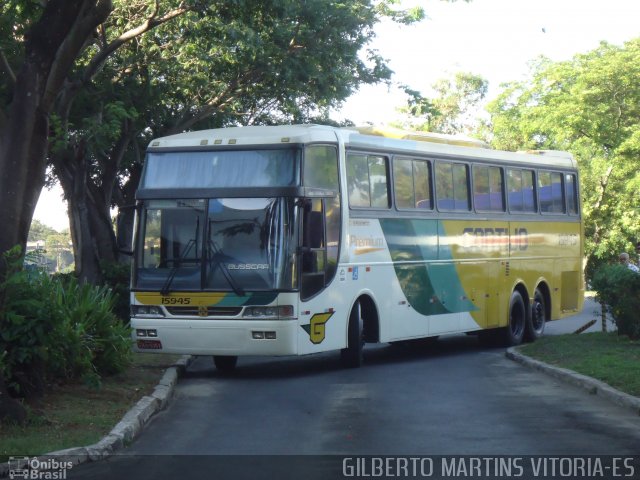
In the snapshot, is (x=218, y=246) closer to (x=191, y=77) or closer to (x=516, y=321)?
(x=516, y=321)

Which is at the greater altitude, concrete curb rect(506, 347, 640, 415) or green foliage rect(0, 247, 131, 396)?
green foliage rect(0, 247, 131, 396)

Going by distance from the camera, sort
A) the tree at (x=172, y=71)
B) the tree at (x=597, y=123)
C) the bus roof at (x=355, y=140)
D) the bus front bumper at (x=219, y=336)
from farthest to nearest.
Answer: the tree at (x=597, y=123)
the tree at (x=172, y=71)
the bus roof at (x=355, y=140)
the bus front bumper at (x=219, y=336)

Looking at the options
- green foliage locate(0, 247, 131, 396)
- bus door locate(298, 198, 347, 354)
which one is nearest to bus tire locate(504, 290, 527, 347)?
bus door locate(298, 198, 347, 354)

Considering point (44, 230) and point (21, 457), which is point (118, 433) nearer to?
point (21, 457)

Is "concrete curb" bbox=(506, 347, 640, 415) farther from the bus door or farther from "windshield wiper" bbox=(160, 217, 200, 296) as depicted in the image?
"windshield wiper" bbox=(160, 217, 200, 296)

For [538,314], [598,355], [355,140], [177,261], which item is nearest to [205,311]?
[177,261]

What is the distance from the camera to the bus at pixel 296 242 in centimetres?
1587

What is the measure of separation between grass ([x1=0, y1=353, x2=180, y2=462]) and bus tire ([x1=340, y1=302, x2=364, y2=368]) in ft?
Answer: 10.1

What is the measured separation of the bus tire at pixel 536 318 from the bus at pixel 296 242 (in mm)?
3021

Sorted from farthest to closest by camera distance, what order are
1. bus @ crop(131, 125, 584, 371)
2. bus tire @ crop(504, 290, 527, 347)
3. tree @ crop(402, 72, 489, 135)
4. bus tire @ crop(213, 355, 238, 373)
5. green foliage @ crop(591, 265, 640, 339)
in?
tree @ crop(402, 72, 489, 135) → bus tire @ crop(504, 290, 527, 347) → green foliage @ crop(591, 265, 640, 339) → bus tire @ crop(213, 355, 238, 373) → bus @ crop(131, 125, 584, 371)

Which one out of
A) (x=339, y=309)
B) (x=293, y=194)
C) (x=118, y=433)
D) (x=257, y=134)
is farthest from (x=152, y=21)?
(x=118, y=433)

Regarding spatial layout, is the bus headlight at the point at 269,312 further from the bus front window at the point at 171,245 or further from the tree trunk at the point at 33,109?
the tree trunk at the point at 33,109

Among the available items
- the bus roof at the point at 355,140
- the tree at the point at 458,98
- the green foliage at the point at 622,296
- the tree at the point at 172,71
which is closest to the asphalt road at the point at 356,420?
the green foliage at the point at 622,296

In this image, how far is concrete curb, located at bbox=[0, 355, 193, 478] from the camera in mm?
9188
